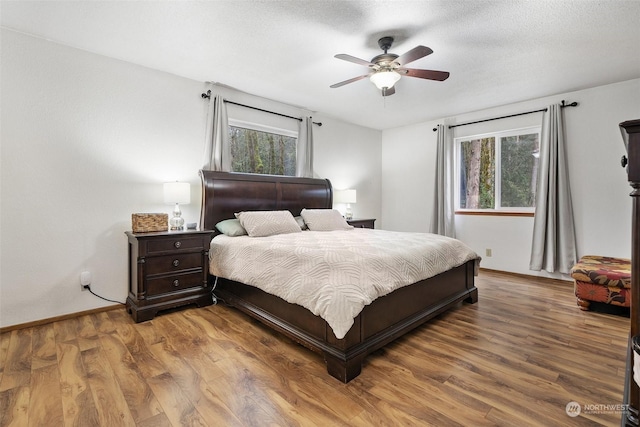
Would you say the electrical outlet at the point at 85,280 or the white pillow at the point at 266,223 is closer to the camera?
the electrical outlet at the point at 85,280

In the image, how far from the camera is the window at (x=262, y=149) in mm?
4012

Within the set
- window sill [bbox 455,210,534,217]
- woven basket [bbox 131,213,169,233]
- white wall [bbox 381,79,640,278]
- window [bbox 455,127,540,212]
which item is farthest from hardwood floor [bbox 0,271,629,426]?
window [bbox 455,127,540,212]

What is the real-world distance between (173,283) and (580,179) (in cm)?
489

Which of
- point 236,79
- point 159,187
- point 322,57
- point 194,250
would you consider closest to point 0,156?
point 159,187

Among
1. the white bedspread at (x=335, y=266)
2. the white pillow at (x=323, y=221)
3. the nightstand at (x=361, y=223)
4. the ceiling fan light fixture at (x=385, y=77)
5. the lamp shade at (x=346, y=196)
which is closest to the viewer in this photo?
the white bedspread at (x=335, y=266)

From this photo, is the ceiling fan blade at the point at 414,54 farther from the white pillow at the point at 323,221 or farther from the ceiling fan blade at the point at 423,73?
the white pillow at the point at 323,221

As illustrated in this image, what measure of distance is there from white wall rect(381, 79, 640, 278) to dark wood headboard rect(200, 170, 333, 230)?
1885 mm

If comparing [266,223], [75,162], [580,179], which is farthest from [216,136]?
[580,179]

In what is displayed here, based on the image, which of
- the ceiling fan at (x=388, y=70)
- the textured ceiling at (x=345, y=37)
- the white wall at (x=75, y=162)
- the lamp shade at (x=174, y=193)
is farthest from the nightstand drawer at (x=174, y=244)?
the ceiling fan at (x=388, y=70)

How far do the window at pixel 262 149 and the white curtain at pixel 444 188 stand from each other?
2.36m

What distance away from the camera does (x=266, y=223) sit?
329cm

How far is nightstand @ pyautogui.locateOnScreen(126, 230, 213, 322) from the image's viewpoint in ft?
8.84

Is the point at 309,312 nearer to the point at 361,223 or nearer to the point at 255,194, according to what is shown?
the point at 255,194

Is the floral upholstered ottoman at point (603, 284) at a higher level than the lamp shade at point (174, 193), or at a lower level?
lower
